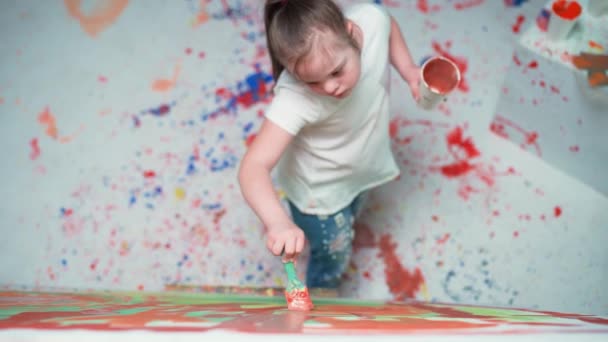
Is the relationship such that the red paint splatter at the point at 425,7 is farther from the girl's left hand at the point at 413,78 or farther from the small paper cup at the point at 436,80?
the small paper cup at the point at 436,80

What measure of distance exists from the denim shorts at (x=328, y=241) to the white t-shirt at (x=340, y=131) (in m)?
0.02

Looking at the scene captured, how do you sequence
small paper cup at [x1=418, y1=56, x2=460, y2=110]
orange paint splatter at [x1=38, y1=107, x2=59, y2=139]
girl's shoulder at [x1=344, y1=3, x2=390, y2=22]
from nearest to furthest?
small paper cup at [x1=418, y1=56, x2=460, y2=110] → girl's shoulder at [x1=344, y1=3, x2=390, y2=22] → orange paint splatter at [x1=38, y1=107, x2=59, y2=139]

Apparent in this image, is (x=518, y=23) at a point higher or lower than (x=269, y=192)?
higher

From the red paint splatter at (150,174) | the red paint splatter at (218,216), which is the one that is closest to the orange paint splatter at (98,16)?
the red paint splatter at (150,174)

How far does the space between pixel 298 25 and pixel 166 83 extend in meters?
0.79

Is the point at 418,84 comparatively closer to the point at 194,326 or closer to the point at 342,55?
the point at 342,55

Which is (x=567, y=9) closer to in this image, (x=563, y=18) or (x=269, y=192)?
(x=563, y=18)

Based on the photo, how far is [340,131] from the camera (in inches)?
42.5

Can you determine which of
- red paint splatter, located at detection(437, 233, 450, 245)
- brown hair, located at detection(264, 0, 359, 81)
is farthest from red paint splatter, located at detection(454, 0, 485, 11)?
brown hair, located at detection(264, 0, 359, 81)

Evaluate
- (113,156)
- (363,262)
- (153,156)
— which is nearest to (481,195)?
(363,262)

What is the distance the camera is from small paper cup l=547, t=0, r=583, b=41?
1.16 metres

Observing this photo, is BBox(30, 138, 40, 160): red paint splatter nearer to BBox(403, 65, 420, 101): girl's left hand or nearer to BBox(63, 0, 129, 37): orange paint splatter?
BBox(63, 0, 129, 37): orange paint splatter

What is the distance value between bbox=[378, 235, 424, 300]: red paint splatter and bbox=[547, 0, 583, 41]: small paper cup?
22.8 inches

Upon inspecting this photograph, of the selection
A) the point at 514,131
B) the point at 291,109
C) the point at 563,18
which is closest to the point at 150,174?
the point at 291,109
